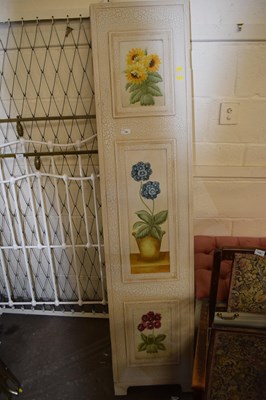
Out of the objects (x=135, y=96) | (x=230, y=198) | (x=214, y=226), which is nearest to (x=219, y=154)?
(x=230, y=198)

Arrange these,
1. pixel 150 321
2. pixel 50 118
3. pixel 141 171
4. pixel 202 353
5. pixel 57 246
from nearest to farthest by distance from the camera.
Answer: pixel 202 353
pixel 141 171
pixel 150 321
pixel 50 118
pixel 57 246

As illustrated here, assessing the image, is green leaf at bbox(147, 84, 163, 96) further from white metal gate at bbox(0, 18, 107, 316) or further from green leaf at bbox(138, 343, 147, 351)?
green leaf at bbox(138, 343, 147, 351)

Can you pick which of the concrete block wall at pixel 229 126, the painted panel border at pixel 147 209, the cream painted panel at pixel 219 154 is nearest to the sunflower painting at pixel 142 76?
the painted panel border at pixel 147 209

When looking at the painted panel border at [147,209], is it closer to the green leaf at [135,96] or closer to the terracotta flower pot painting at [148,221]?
the terracotta flower pot painting at [148,221]

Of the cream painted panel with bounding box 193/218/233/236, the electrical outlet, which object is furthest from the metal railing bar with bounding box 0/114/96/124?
the cream painted panel with bounding box 193/218/233/236

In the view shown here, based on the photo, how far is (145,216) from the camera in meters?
1.53

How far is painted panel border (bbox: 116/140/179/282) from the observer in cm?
146

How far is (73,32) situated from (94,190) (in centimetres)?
83

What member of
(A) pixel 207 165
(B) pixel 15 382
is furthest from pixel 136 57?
(B) pixel 15 382

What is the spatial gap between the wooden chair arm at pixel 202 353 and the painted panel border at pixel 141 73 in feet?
2.95

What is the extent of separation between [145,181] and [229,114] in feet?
2.14

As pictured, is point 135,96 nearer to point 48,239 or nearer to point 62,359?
point 48,239

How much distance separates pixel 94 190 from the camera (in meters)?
1.97

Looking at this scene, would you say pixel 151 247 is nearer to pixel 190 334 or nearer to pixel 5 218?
pixel 190 334
